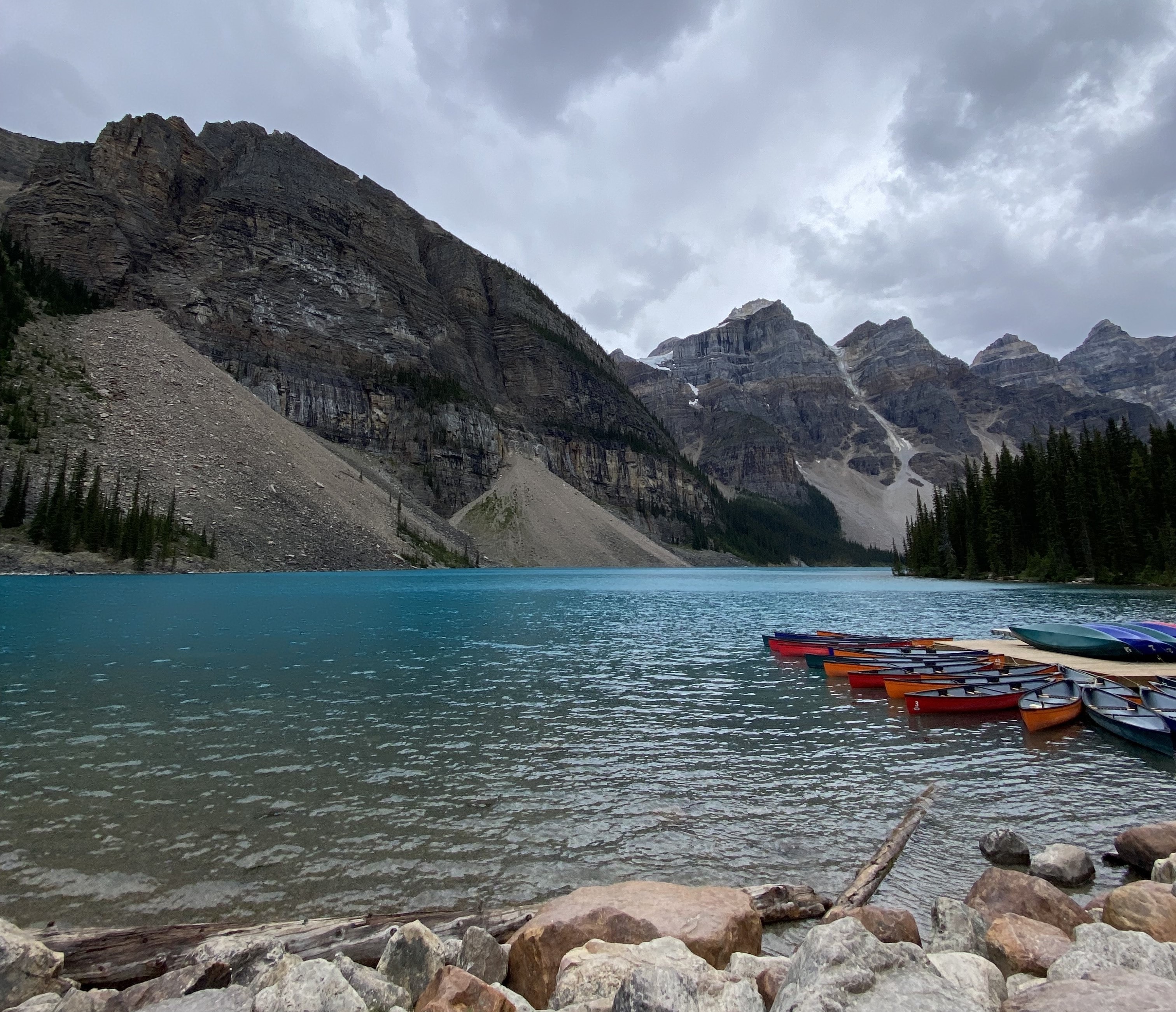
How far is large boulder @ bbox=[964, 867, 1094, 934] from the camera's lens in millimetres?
7098

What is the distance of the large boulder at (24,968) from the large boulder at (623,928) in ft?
14.1

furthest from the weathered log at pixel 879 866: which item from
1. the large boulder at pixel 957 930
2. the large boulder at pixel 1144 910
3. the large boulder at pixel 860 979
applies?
the large boulder at pixel 860 979

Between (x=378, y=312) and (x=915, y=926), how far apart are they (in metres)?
186

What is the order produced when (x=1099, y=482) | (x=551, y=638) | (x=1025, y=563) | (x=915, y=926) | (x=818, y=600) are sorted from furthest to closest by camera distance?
(x=1025, y=563), (x=1099, y=482), (x=818, y=600), (x=551, y=638), (x=915, y=926)

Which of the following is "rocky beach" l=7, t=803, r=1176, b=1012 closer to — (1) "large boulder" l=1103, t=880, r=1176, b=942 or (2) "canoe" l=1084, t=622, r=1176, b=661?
(1) "large boulder" l=1103, t=880, r=1176, b=942

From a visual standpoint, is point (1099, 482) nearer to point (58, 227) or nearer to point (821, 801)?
point (821, 801)

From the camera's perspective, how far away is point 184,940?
21.5 feet

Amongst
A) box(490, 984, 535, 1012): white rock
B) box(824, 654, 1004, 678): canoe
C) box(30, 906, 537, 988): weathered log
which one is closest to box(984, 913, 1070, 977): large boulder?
→ box(490, 984, 535, 1012): white rock

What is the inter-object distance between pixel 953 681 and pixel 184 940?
2134 centimetres

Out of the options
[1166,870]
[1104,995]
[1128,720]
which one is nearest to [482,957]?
[1104,995]

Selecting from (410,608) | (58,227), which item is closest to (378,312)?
(58,227)

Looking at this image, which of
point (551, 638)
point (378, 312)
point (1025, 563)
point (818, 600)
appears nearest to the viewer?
point (551, 638)

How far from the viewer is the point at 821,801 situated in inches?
467

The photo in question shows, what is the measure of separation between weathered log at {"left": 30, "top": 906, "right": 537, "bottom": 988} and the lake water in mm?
1197
